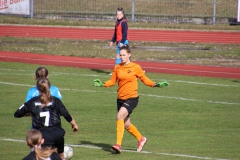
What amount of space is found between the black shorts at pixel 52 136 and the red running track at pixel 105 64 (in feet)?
44.5

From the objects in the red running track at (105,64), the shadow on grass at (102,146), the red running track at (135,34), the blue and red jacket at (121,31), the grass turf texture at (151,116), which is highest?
the blue and red jacket at (121,31)

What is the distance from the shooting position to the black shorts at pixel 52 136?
27.5 feet

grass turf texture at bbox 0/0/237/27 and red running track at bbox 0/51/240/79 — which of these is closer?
red running track at bbox 0/51/240/79

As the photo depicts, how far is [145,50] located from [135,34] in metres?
5.47

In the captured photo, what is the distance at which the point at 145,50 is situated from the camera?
29516mm

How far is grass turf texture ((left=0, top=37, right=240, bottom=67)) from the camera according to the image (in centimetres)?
2638

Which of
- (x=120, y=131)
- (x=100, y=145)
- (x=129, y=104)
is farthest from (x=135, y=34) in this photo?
(x=120, y=131)

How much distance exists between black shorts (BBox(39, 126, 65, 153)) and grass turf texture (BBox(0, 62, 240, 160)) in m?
1.96

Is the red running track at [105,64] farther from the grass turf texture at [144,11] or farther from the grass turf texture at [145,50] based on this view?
the grass turf texture at [144,11]

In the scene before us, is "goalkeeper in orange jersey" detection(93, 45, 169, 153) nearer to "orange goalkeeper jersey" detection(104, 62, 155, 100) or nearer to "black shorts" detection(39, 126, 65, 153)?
"orange goalkeeper jersey" detection(104, 62, 155, 100)

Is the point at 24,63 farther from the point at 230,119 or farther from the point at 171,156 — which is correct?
the point at 171,156

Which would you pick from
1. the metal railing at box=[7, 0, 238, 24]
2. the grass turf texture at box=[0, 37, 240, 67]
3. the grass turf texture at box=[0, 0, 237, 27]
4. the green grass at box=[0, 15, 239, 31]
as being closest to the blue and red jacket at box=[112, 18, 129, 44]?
the grass turf texture at box=[0, 37, 240, 67]

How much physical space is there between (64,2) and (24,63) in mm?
15477

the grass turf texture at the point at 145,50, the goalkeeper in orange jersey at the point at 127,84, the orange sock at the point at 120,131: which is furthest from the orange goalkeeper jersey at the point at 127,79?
the grass turf texture at the point at 145,50
